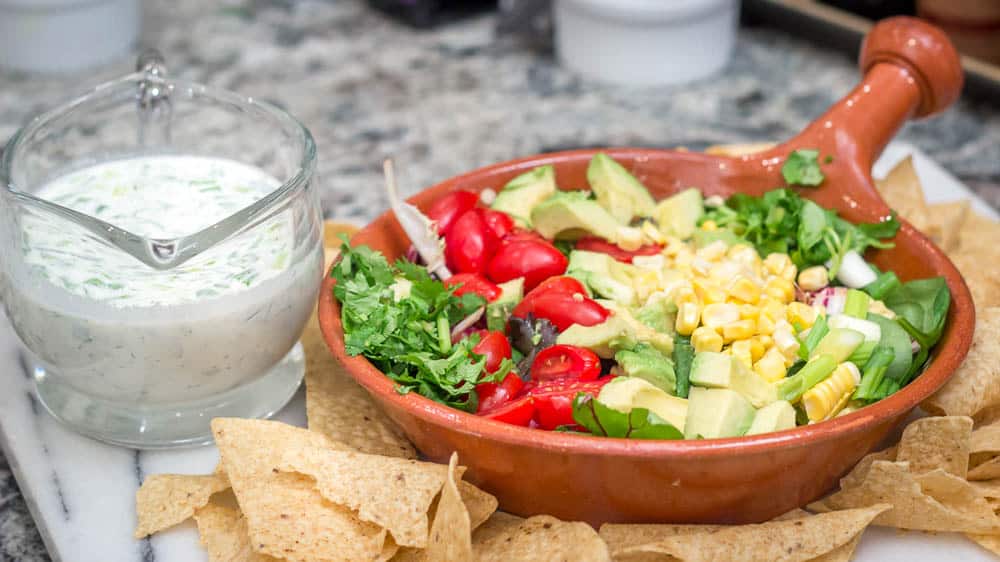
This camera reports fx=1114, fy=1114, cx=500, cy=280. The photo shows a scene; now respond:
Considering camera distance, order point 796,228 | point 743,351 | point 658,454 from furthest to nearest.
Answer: point 796,228 → point 743,351 → point 658,454

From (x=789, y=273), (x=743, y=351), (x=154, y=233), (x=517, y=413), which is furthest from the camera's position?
(x=789, y=273)

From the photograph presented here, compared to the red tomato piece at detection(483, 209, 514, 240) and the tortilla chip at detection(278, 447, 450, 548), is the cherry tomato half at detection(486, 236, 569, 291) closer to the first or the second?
the red tomato piece at detection(483, 209, 514, 240)

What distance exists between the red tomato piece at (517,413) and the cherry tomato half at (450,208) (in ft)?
1.40

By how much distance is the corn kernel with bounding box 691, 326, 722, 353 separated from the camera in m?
1.47

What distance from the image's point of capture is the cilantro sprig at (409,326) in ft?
4.65

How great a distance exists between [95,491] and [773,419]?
883mm

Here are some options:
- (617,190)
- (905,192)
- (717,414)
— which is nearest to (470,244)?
(617,190)

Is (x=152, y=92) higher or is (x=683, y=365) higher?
(x=152, y=92)

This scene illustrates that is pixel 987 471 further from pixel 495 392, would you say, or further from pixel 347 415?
pixel 347 415

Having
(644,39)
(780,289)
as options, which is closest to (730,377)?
(780,289)

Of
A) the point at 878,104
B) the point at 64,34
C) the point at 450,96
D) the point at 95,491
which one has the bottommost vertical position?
the point at 450,96

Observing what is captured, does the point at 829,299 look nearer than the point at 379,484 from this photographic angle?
No

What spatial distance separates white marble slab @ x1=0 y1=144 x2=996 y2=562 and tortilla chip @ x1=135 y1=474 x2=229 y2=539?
0.03 m

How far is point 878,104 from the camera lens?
192cm
